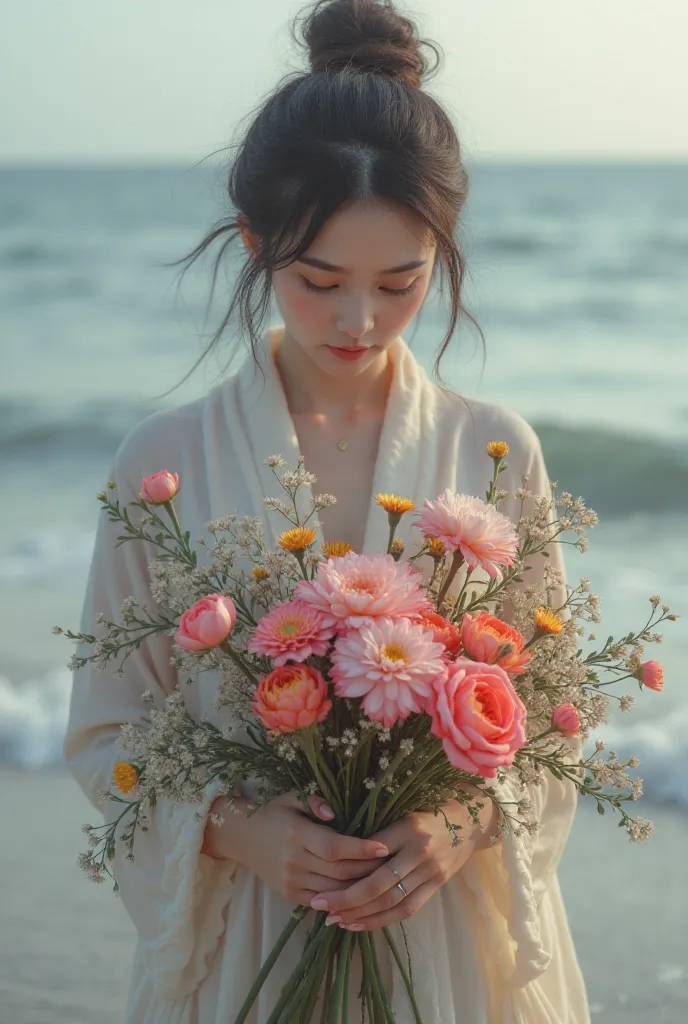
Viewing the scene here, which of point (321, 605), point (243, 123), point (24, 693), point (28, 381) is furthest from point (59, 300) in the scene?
point (321, 605)

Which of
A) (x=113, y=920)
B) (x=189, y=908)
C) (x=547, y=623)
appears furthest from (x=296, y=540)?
(x=113, y=920)

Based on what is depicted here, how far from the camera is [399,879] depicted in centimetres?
161

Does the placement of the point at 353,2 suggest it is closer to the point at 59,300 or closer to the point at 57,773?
the point at 57,773

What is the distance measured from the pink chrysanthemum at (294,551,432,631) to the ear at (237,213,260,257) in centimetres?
68

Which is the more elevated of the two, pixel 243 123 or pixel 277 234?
pixel 243 123

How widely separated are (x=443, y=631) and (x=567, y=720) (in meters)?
0.19

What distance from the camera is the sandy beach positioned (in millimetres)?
3217

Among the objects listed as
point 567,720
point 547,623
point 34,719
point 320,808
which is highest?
point 547,623

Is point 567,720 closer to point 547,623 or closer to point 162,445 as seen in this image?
point 547,623

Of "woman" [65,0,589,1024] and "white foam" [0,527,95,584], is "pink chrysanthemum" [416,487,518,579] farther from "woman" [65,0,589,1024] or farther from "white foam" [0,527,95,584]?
"white foam" [0,527,95,584]

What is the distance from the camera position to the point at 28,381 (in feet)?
33.5

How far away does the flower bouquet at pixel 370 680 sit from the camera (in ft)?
4.47

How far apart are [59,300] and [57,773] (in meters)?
9.14

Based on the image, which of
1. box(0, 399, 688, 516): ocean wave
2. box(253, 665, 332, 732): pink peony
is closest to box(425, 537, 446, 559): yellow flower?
box(253, 665, 332, 732): pink peony
